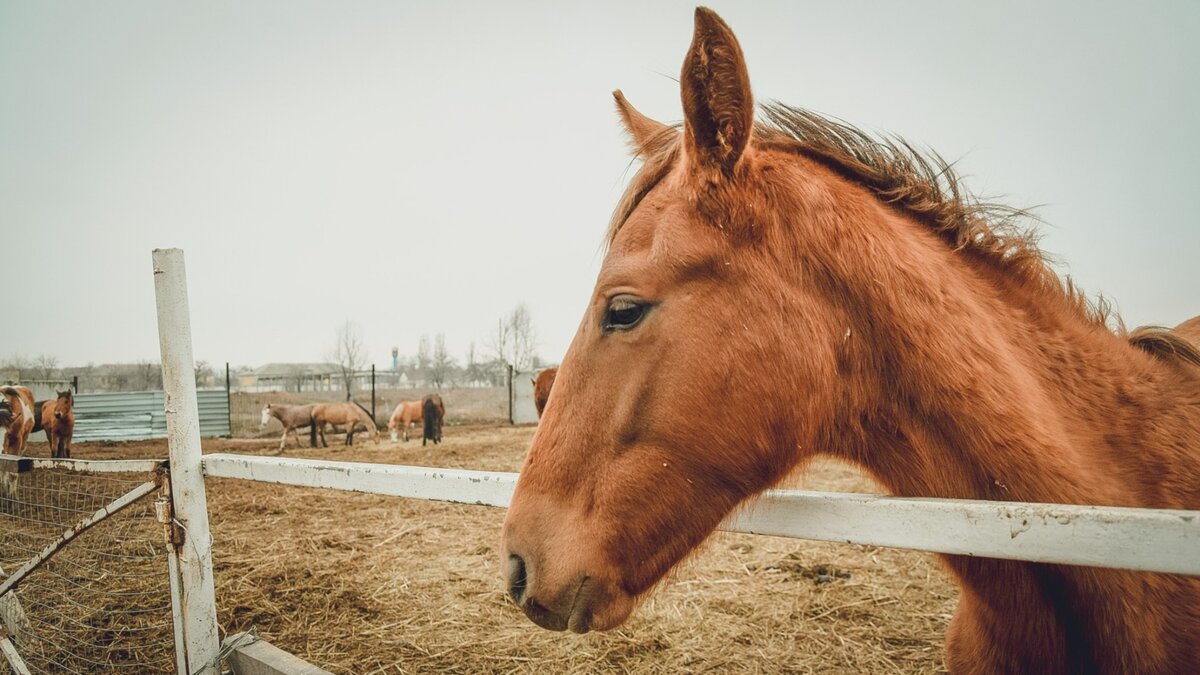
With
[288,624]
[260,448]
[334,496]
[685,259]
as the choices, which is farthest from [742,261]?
[260,448]

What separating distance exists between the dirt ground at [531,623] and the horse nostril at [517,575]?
1.35 ft

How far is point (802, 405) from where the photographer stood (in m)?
1.37

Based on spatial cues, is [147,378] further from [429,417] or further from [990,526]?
[990,526]

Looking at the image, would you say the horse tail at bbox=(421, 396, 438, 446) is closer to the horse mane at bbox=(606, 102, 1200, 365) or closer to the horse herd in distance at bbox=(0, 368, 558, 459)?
the horse herd in distance at bbox=(0, 368, 558, 459)

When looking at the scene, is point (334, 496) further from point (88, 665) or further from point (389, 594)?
point (88, 665)

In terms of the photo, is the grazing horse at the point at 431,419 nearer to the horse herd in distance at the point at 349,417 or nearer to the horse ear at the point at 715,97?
the horse herd in distance at the point at 349,417

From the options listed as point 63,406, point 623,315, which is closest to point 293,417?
point 63,406

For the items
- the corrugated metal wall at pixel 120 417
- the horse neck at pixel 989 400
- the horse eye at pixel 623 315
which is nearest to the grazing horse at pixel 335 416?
the corrugated metal wall at pixel 120 417

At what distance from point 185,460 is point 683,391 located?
2.19m

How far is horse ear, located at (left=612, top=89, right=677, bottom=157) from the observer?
5.87ft

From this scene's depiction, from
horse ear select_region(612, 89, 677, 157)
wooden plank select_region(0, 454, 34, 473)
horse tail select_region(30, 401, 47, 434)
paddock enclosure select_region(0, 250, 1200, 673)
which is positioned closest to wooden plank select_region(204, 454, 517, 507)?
paddock enclosure select_region(0, 250, 1200, 673)

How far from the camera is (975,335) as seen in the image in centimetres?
138

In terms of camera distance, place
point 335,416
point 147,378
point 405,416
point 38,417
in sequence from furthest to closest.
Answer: point 147,378 < point 405,416 < point 335,416 < point 38,417

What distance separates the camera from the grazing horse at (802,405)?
4.29 feet
